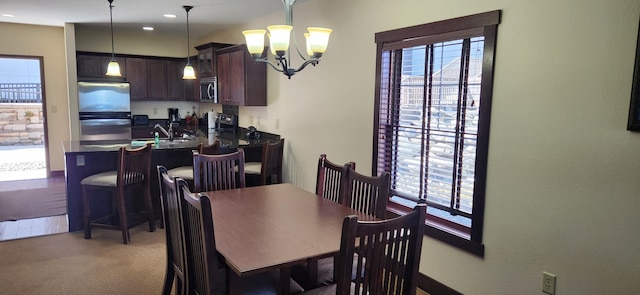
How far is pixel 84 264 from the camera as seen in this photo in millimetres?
3318

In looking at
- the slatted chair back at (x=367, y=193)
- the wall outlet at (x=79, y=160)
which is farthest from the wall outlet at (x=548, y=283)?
the wall outlet at (x=79, y=160)

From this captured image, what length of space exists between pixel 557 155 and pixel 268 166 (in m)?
2.76

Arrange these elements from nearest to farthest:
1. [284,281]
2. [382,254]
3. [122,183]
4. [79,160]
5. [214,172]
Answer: [382,254] → [284,281] → [214,172] → [122,183] → [79,160]

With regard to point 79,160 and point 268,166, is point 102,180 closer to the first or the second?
point 79,160

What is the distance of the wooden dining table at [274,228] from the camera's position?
1715mm

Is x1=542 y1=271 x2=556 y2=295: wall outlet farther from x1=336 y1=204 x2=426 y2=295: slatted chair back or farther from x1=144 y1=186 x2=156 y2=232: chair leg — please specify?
x1=144 y1=186 x2=156 y2=232: chair leg

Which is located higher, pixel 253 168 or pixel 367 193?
pixel 367 193

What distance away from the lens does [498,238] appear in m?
2.45

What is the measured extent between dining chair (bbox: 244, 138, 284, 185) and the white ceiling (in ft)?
4.94

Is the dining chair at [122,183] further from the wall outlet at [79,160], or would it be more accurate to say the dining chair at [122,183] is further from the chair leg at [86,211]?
the wall outlet at [79,160]

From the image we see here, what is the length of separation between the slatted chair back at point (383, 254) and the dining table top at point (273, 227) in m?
0.28

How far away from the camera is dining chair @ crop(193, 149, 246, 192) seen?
2.89 meters

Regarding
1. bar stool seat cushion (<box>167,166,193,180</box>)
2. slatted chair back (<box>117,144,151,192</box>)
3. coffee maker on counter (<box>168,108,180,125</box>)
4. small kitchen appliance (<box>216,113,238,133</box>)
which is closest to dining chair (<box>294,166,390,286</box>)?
bar stool seat cushion (<box>167,166,193,180</box>)

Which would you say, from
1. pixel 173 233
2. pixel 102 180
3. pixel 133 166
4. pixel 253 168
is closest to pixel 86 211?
pixel 102 180
